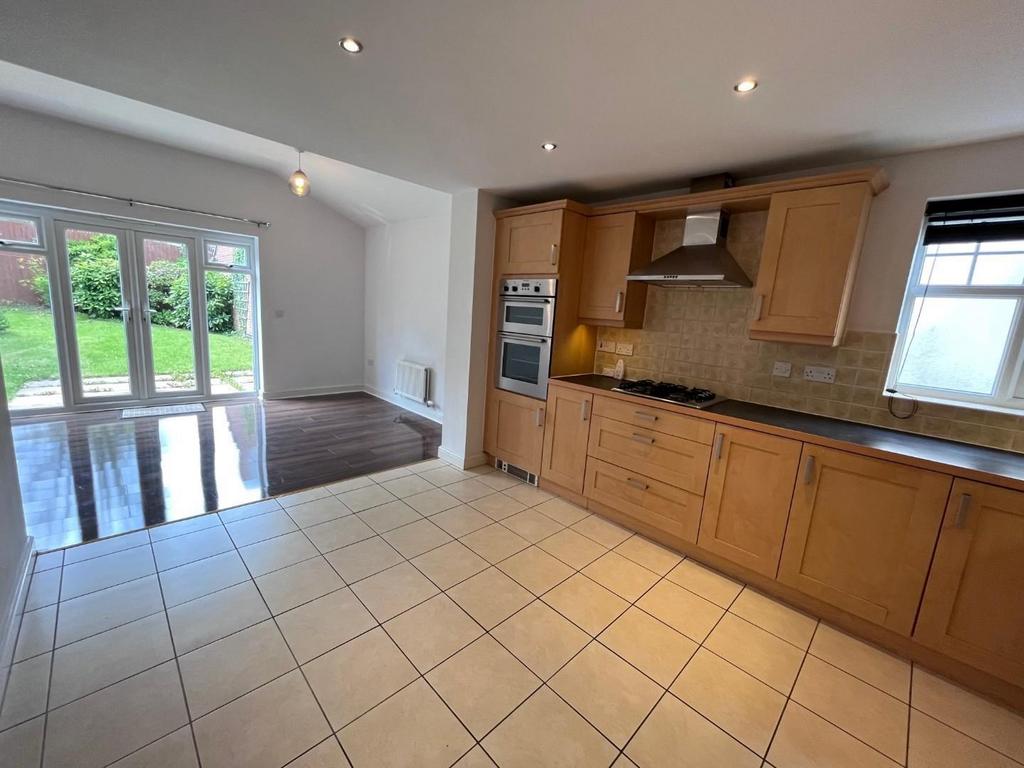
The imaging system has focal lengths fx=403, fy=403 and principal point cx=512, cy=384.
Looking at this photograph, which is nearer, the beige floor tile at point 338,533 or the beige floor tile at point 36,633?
the beige floor tile at point 36,633

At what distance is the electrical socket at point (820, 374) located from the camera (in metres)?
2.30

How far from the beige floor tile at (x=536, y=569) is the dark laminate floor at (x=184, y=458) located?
65.3 inches

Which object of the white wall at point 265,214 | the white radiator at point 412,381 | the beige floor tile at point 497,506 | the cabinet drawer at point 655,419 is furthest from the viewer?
the white radiator at point 412,381

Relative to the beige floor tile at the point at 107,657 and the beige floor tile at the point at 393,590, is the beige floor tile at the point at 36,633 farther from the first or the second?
the beige floor tile at the point at 393,590

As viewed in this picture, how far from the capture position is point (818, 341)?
2139mm

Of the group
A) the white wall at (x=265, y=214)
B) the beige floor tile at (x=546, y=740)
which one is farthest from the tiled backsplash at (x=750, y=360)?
the white wall at (x=265, y=214)

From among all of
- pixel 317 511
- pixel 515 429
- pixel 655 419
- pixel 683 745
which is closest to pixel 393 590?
pixel 317 511

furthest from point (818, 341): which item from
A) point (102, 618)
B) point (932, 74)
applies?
point (102, 618)

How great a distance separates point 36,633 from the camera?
1616 millimetres

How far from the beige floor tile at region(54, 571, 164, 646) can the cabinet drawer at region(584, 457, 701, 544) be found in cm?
242

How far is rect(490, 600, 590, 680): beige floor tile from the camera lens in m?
1.64

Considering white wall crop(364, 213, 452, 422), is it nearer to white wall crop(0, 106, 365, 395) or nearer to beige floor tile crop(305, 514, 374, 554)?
white wall crop(0, 106, 365, 395)

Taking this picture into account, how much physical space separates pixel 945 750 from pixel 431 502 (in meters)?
2.60

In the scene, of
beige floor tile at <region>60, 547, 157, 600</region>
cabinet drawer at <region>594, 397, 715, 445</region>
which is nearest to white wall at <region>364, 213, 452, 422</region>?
cabinet drawer at <region>594, 397, 715, 445</region>
